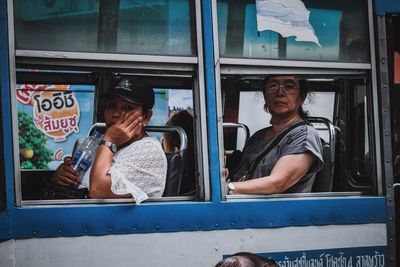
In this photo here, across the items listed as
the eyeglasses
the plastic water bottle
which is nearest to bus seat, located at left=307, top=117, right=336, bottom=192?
the eyeglasses

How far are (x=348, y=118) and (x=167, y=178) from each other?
50.1 inches

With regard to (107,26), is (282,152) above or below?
below

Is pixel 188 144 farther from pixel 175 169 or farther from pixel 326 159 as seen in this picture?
pixel 326 159

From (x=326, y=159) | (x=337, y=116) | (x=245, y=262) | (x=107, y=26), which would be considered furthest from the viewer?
(x=337, y=116)

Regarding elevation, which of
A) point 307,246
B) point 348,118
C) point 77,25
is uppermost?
point 77,25

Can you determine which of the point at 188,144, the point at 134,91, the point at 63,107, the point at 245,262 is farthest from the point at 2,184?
the point at 245,262

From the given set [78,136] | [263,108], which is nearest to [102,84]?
[78,136]

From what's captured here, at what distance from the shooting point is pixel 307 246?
4.25 metres

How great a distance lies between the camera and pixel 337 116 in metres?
4.79

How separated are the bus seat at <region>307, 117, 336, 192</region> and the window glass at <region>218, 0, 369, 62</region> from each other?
46 centimetres

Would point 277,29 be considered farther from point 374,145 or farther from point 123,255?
point 123,255

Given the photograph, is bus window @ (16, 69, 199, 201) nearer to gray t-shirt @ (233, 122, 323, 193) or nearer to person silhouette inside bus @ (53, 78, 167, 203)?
person silhouette inside bus @ (53, 78, 167, 203)

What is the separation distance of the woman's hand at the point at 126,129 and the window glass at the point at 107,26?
14.7 inches

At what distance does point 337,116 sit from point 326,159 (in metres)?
0.34
